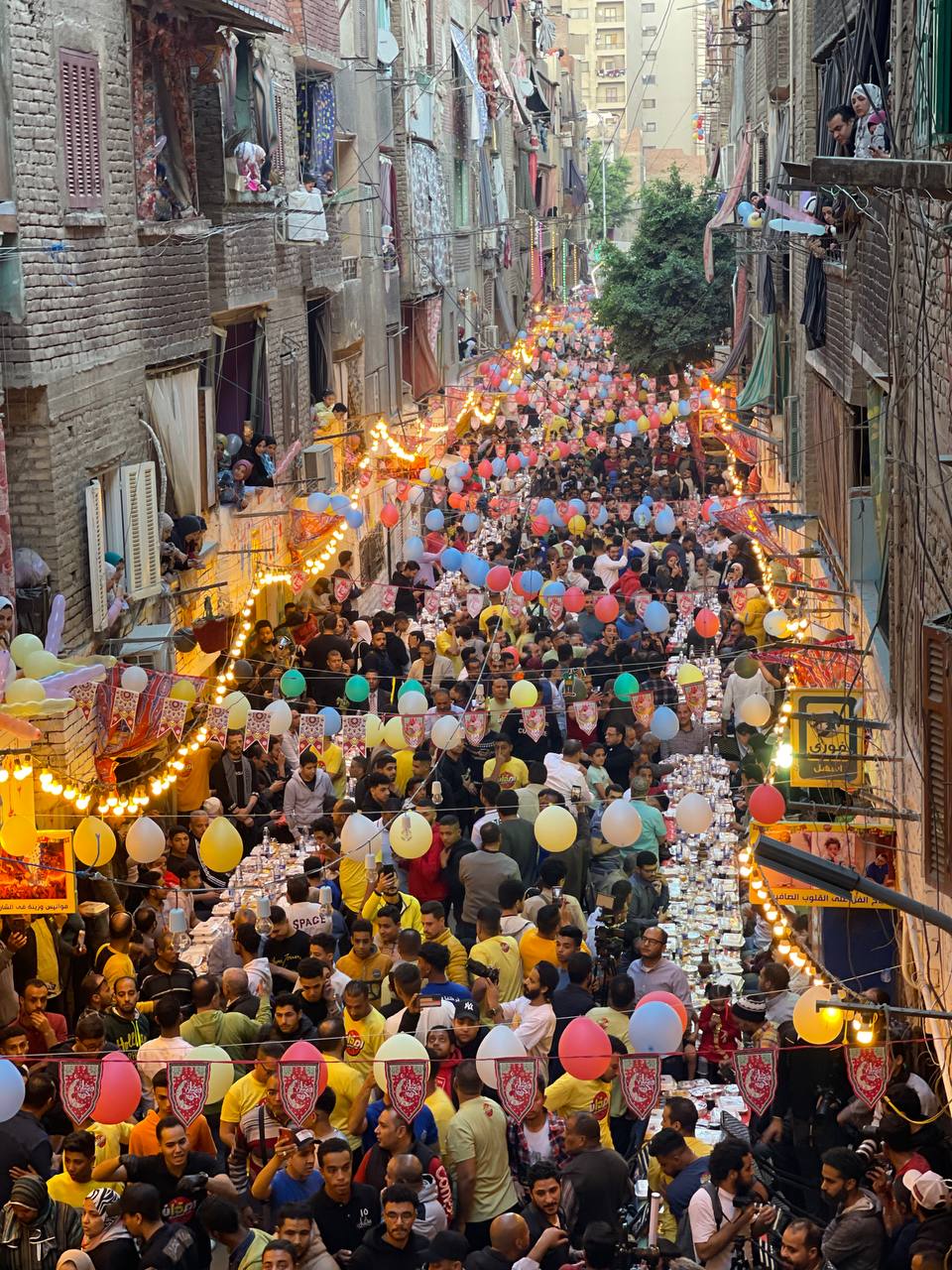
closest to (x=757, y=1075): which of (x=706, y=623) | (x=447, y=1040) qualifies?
(x=447, y=1040)

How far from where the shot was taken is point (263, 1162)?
827 centimetres

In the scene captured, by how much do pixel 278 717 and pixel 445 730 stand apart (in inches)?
48.0

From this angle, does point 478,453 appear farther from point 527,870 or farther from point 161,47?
point 527,870

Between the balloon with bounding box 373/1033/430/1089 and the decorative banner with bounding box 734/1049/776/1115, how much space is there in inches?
58.1

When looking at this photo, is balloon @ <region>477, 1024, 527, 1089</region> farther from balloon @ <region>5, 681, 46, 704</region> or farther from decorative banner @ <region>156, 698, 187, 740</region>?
decorative banner @ <region>156, 698, 187, 740</region>

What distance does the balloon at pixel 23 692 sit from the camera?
10.5 m

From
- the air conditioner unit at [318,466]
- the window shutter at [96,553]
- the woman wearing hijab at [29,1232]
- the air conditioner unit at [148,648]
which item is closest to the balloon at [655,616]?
the air conditioner unit at [148,648]

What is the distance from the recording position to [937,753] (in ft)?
22.9

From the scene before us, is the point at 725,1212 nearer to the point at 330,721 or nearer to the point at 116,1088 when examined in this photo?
the point at 116,1088

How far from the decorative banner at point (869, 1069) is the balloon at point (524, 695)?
6.37m

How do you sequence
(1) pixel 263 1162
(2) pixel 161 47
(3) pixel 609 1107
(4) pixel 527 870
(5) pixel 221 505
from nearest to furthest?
(1) pixel 263 1162, (3) pixel 609 1107, (4) pixel 527 870, (2) pixel 161 47, (5) pixel 221 505

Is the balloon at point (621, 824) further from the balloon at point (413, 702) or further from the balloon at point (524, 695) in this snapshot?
the balloon at point (524, 695)

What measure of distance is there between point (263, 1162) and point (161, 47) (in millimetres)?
10804

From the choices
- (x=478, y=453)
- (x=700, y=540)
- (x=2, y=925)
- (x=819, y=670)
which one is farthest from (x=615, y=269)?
(x=2, y=925)
